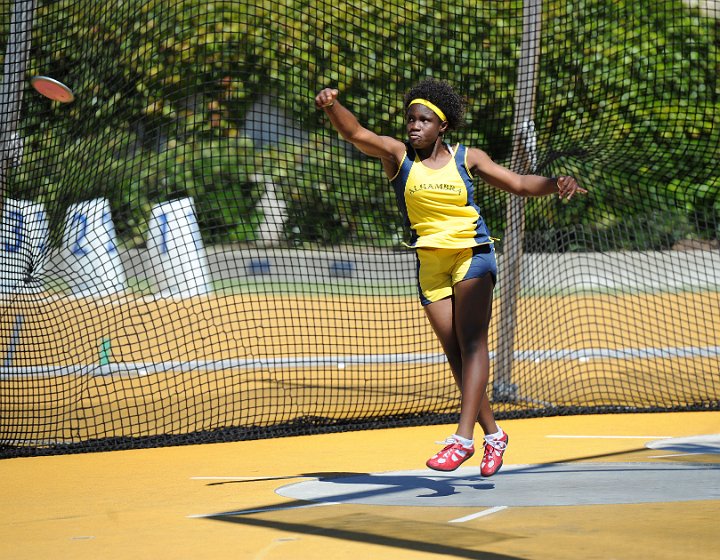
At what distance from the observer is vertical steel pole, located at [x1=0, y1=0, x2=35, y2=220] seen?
765 cm

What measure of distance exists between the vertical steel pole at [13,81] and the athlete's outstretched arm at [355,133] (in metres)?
3.11

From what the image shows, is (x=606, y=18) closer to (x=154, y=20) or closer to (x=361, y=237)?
(x=154, y=20)

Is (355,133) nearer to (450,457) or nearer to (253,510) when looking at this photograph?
(450,457)

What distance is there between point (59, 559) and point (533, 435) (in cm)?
440

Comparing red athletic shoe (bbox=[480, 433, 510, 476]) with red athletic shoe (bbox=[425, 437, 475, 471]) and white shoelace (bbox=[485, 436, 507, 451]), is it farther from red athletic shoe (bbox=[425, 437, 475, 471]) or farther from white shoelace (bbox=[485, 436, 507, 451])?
red athletic shoe (bbox=[425, 437, 475, 471])

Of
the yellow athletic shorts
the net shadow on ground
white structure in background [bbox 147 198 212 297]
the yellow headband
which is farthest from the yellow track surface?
white structure in background [bbox 147 198 212 297]

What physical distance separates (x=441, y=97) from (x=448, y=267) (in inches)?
34.6

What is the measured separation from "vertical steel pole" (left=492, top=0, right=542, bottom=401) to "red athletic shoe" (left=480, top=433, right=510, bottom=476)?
3.99 m

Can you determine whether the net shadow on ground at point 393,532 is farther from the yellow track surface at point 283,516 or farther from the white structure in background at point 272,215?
the white structure in background at point 272,215

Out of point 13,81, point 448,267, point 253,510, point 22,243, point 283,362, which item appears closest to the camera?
point 253,510

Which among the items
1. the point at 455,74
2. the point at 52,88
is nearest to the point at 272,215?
the point at 455,74

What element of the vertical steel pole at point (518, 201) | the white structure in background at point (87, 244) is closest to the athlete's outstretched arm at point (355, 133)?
the white structure in background at point (87, 244)

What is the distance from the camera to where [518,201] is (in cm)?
965

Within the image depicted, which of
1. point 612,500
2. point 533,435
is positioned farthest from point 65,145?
point 612,500
